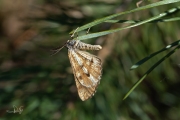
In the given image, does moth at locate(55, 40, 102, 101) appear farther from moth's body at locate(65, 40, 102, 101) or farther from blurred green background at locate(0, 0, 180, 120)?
blurred green background at locate(0, 0, 180, 120)

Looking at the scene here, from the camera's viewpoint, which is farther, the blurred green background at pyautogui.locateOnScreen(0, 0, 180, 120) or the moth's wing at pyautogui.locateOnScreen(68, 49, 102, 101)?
the blurred green background at pyautogui.locateOnScreen(0, 0, 180, 120)

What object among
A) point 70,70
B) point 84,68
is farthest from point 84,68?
point 70,70

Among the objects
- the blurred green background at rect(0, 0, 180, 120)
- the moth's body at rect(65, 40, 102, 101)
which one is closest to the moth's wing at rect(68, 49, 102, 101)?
the moth's body at rect(65, 40, 102, 101)

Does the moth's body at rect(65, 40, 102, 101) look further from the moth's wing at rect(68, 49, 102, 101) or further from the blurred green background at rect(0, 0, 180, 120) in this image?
the blurred green background at rect(0, 0, 180, 120)

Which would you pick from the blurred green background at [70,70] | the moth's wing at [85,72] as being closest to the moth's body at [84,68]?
the moth's wing at [85,72]

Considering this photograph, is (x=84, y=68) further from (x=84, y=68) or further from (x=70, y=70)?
(x=70, y=70)

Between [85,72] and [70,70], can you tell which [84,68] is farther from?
[70,70]

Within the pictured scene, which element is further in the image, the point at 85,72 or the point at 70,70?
the point at 70,70

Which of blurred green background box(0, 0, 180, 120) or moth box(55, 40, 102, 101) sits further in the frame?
blurred green background box(0, 0, 180, 120)
